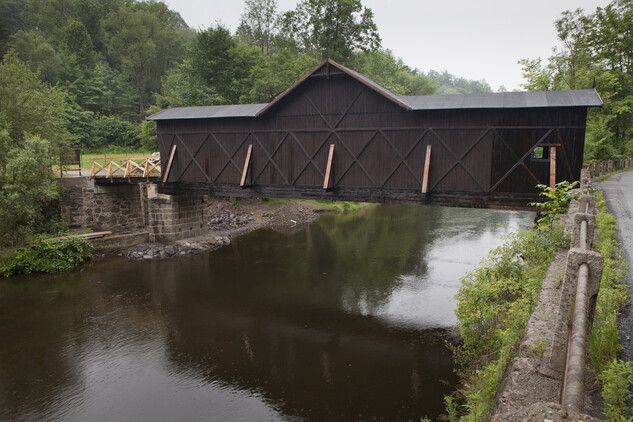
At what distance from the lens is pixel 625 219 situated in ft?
43.5

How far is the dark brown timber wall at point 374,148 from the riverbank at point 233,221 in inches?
145

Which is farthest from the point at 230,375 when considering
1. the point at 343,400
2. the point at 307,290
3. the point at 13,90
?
the point at 13,90

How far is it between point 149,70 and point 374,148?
48.5 metres

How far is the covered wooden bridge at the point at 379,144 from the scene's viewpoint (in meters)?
14.5

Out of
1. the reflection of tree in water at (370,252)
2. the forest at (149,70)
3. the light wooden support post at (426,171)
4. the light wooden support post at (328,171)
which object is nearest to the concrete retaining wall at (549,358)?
the light wooden support post at (426,171)

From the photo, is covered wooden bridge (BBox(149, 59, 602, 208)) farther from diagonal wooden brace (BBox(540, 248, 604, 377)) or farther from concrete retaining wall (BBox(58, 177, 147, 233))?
diagonal wooden brace (BBox(540, 248, 604, 377))

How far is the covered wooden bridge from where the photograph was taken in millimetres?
14531

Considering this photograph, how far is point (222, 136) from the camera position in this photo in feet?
67.5

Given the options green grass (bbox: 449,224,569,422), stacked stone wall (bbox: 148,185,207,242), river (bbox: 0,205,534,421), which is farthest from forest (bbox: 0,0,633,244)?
green grass (bbox: 449,224,569,422)

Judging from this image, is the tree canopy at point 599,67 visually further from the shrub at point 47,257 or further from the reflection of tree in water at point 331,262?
the shrub at point 47,257

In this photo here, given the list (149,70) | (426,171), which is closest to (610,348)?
(426,171)

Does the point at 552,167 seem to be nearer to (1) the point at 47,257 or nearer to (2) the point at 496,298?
(2) the point at 496,298

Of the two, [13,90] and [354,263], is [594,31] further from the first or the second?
[13,90]

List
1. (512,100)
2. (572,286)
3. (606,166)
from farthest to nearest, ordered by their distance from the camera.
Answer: (606,166) → (512,100) → (572,286)
